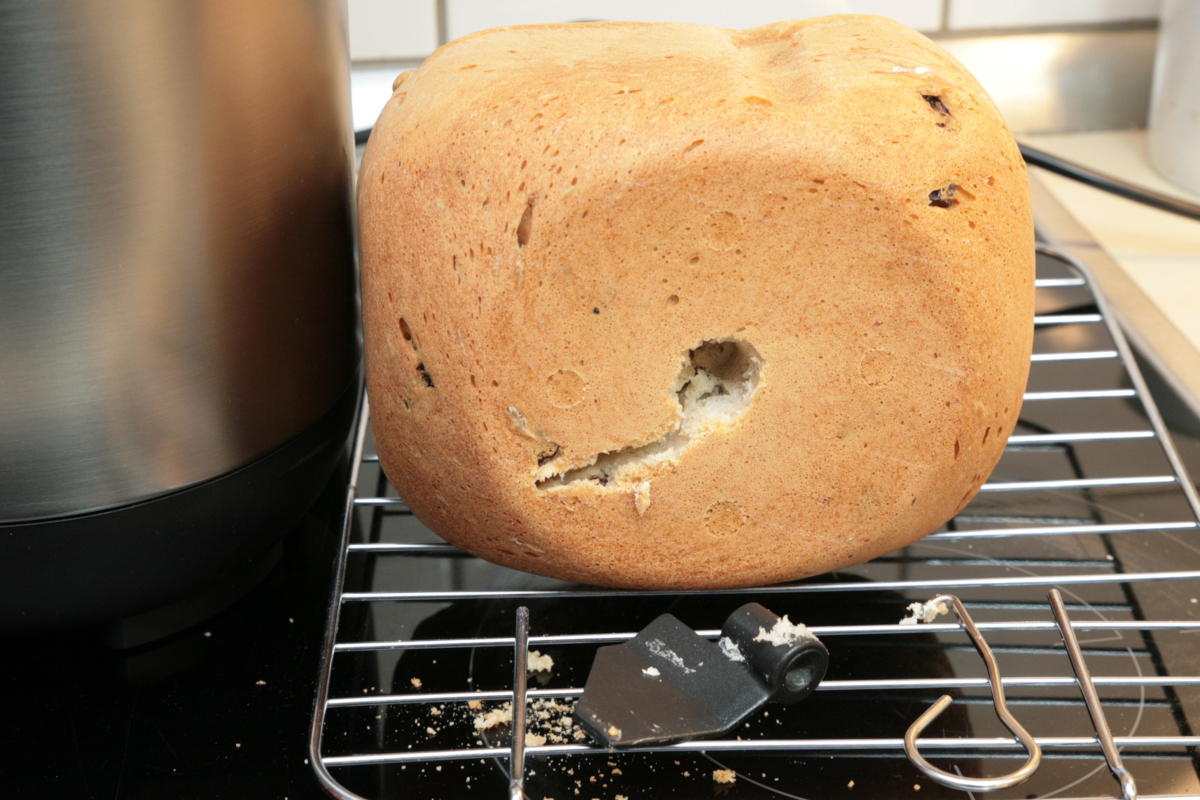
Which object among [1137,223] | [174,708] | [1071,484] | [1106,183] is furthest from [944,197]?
[1137,223]

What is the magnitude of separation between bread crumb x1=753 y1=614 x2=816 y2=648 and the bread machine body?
263mm

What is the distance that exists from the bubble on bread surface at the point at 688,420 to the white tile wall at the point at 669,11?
67 cm

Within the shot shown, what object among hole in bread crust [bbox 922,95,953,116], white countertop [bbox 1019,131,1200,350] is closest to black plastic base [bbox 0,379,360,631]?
hole in bread crust [bbox 922,95,953,116]

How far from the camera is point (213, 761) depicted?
53cm

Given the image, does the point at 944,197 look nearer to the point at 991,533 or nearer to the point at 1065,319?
the point at 991,533

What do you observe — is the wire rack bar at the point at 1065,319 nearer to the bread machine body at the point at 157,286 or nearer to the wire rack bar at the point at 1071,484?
the wire rack bar at the point at 1071,484

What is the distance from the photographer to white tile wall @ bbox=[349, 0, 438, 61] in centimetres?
111

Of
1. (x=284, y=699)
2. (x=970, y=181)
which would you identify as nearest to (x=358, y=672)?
(x=284, y=699)

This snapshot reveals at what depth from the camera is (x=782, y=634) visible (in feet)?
1.65

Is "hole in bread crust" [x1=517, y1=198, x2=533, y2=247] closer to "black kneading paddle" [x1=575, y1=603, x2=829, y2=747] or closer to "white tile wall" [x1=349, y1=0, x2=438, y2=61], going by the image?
"black kneading paddle" [x1=575, y1=603, x2=829, y2=747]

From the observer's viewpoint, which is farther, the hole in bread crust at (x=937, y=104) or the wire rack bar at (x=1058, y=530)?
the wire rack bar at (x=1058, y=530)

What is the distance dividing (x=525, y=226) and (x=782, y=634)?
0.23 metres

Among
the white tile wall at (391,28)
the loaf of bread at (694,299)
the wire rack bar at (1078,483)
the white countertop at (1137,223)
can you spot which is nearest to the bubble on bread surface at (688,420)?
the loaf of bread at (694,299)

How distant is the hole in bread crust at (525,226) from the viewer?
51 cm
